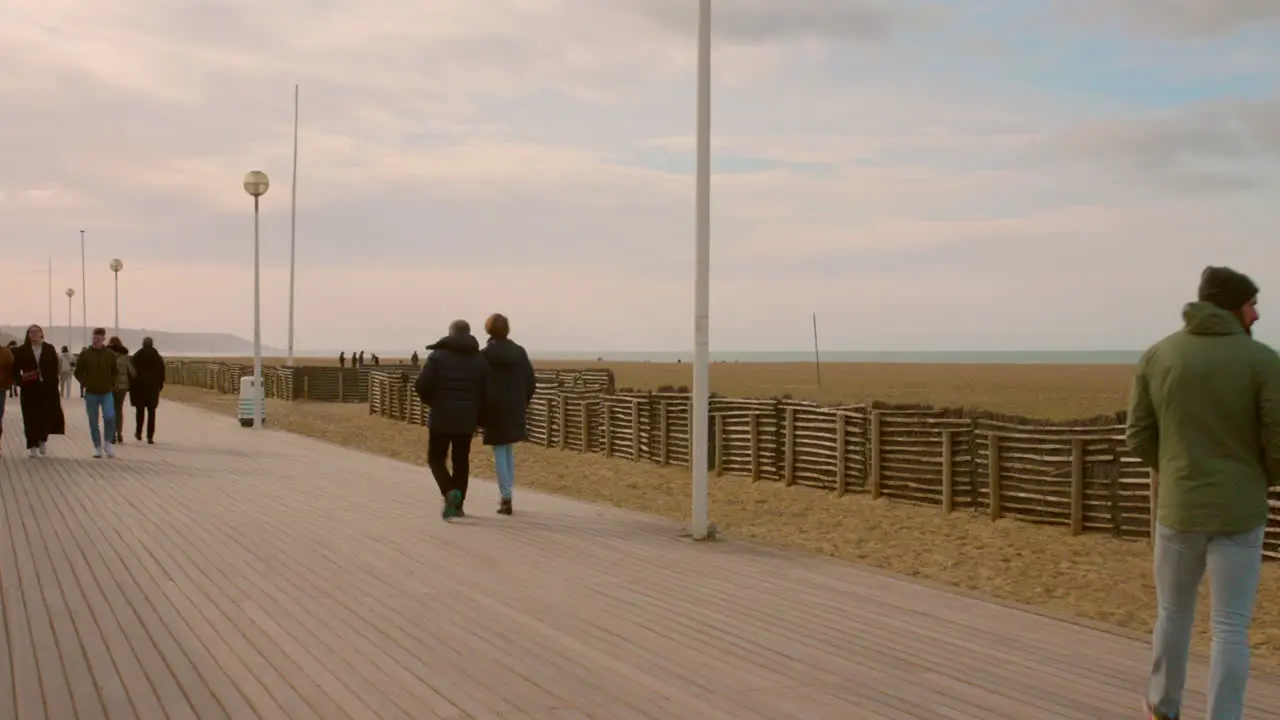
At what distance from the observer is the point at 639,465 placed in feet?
65.5

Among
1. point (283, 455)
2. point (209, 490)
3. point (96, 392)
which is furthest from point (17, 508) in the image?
point (283, 455)

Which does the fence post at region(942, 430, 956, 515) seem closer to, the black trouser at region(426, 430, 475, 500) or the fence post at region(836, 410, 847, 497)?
the fence post at region(836, 410, 847, 497)

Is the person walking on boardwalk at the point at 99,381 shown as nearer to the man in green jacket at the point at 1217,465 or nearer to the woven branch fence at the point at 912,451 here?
the woven branch fence at the point at 912,451

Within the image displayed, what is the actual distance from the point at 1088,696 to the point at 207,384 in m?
62.9

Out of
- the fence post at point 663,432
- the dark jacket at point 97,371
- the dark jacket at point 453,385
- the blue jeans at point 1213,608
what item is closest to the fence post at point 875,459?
the fence post at point 663,432

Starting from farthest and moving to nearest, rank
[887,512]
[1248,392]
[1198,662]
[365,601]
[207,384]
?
1. [207,384]
2. [887,512]
3. [365,601]
4. [1198,662]
5. [1248,392]

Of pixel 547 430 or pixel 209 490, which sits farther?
pixel 547 430

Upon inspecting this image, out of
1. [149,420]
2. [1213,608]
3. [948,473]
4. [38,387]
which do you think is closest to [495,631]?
[1213,608]

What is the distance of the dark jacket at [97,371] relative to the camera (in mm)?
18000

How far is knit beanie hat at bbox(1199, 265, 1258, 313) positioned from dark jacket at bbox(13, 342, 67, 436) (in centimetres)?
1652

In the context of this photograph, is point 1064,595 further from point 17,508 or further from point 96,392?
point 96,392

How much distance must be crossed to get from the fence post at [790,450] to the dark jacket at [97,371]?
32.1ft

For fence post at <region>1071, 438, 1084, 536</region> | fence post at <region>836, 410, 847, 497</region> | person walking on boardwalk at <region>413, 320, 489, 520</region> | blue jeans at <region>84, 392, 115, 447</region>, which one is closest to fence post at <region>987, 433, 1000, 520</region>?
fence post at <region>1071, 438, 1084, 536</region>

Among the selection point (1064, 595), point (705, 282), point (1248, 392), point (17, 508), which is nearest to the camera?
point (1248, 392)
